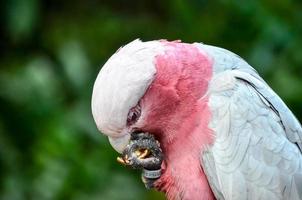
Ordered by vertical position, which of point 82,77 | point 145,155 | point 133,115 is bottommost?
point 82,77

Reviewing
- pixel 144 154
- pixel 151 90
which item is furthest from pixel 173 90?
pixel 144 154

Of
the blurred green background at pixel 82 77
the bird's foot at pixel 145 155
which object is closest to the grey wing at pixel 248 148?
the bird's foot at pixel 145 155

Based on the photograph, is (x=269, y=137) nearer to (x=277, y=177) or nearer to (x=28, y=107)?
(x=277, y=177)

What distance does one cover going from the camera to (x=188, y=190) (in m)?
2.54

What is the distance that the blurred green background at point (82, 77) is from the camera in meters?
4.14

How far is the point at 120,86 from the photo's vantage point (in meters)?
2.39

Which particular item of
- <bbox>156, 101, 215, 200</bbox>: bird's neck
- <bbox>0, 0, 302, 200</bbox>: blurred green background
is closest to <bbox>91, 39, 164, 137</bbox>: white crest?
<bbox>156, 101, 215, 200</bbox>: bird's neck

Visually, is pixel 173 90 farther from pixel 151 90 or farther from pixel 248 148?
pixel 248 148

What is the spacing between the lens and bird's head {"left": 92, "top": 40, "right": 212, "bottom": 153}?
240cm

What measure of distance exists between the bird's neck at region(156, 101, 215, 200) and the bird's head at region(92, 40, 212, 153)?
10mm

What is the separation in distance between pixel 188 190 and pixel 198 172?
0.21 ft

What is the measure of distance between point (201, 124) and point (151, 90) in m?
0.19

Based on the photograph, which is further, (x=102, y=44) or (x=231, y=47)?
(x=102, y=44)

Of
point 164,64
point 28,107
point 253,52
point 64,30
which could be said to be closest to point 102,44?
point 64,30
